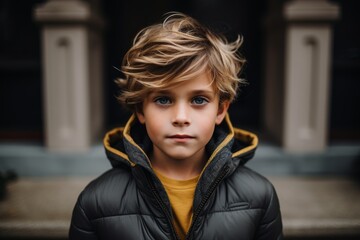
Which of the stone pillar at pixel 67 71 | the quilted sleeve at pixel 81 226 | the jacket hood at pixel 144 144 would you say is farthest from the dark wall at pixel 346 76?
the quilted sleeve at pixel 81 226

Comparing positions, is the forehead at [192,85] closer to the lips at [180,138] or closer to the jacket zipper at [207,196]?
the lips at [180,138]

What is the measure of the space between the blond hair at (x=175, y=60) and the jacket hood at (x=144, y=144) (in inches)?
6.9

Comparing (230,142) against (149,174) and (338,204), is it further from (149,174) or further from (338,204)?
(338,204)

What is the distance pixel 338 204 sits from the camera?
3.63 m

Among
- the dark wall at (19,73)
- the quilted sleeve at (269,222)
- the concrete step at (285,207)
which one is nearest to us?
the quilted sleeve at (269,222)

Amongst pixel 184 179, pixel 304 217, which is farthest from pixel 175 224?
pixel 304 217

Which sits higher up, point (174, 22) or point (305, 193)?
point (174, 22)

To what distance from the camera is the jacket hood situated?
1593mm

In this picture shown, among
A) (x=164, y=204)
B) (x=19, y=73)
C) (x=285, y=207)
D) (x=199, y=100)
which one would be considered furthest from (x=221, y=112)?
(x=19, y=73)

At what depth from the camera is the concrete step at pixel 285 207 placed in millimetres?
3195

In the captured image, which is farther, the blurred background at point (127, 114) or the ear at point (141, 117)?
the blurred background at point (127, 114)

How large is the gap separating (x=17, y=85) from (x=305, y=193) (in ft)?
12.7

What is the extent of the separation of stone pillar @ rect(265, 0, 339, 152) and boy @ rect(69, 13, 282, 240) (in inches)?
114

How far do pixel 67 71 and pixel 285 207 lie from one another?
110 inches
